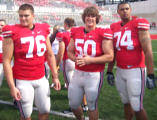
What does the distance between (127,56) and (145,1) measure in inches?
1453

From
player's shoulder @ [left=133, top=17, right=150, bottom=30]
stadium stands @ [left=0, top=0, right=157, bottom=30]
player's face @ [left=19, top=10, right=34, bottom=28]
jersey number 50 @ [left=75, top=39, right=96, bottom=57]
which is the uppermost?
stadium stands @ [left=0, top=0, right=157, bottom=30]

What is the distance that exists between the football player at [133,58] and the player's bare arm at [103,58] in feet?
0.79

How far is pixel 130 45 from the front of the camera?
2.78m

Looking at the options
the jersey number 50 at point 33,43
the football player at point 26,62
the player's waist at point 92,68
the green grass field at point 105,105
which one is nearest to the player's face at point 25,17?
the football player at point 26,62

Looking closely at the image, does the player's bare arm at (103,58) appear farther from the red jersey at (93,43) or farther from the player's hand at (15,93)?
the player's hand at (15,93)

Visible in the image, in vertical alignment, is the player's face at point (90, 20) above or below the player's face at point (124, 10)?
below

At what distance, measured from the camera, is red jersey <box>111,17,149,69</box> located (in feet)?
9.04

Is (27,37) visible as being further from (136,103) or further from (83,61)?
(136,103)

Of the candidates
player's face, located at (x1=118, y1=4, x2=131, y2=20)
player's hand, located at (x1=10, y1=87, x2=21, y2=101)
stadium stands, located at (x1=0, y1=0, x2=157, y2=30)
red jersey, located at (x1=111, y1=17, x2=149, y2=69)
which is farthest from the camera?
stadium stands, located at (x1=0, y1=0, x2=157, y2=30)

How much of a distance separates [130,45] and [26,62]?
1375 mm

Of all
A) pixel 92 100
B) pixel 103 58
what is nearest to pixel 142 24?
pixel 103 58

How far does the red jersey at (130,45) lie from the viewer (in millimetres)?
2756

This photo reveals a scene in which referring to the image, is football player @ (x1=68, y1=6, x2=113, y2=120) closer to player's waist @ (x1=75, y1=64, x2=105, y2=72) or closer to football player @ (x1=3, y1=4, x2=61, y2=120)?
player's waist @ (x1=75, y1=64, x2=105, y2=72)

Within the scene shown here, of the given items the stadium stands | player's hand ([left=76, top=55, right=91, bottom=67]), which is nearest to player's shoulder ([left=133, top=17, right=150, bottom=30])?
player's hand ([left=76, top=55, right=91, bottom=67])
